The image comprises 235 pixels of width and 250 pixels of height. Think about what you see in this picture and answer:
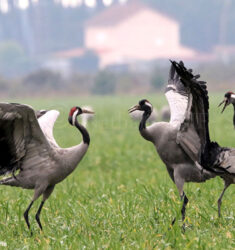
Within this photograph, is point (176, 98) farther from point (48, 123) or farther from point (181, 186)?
point (48, 123)

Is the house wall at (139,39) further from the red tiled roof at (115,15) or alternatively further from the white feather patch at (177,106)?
the white feather patch at (177,106)

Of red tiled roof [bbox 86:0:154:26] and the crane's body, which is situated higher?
the crane's body

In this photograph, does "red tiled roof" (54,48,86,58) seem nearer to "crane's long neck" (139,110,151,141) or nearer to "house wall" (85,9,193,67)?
"house wall" (85,9,193,67)

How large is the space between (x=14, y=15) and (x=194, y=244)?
95151 millimetres

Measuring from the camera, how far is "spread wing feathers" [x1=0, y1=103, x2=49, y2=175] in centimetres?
552

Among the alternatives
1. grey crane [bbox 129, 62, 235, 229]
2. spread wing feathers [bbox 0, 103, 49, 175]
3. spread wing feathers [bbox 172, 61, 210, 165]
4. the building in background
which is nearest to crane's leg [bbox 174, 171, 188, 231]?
grey crane [bbox 129, 62, 235, 229]

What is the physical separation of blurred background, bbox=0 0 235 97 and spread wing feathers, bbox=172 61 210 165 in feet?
230

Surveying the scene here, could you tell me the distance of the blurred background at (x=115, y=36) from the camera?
278 feet

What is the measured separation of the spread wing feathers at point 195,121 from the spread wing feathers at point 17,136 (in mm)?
1446

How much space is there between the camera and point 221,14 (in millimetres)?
85750

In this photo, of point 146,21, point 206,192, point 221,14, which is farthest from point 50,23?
point 206,192

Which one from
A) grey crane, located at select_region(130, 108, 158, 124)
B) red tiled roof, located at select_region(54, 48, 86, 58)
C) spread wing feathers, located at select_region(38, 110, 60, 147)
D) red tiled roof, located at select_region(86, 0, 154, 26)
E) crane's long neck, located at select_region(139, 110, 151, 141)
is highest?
crane's long neck, located at select_region(139, 110, 151, 141)

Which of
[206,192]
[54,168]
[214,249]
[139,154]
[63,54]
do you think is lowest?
[63,54]

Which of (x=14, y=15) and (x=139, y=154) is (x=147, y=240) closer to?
(x=139, y=154)
